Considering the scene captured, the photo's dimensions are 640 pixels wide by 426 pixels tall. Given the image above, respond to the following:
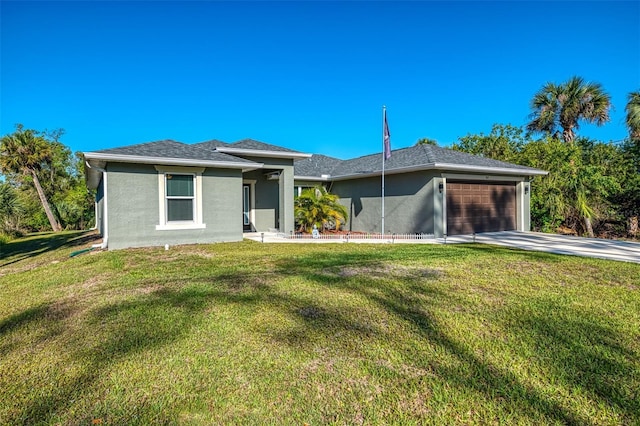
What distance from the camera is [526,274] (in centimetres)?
652

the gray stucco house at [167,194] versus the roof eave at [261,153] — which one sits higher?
the roof eave at [261,153]

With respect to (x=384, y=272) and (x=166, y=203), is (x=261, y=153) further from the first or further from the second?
(x=384, y=272)

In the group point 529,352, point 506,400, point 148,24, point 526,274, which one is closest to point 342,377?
point 506,400

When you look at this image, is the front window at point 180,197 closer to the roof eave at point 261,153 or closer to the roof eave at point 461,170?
the roof eave at point 261,153

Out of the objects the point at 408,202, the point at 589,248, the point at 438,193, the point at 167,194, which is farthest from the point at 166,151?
the point at 589,248

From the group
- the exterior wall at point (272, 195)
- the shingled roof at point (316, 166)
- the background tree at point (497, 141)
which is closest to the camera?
the exterior wall at point (272, 195)

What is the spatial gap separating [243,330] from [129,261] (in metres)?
5.96

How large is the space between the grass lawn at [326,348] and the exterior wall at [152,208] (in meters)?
4.19

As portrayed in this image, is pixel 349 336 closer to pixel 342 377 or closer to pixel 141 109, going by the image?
pixel 342 377

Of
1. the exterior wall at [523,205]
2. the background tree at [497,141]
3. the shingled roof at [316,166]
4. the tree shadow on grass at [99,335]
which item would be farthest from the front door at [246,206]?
the background tree at [497,141]

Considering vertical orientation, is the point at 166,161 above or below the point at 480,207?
above

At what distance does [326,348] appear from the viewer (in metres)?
3.59

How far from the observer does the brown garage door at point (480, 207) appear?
1438 centimetres

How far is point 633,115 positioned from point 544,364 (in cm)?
2015
